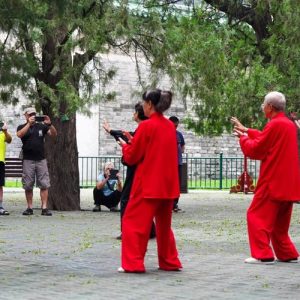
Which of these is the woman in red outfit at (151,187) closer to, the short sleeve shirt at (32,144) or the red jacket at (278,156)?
the red jacket at (278,156)

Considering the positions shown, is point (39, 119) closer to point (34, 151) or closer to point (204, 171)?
point (34, 151)

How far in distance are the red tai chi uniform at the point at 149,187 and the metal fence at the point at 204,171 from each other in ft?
86.3

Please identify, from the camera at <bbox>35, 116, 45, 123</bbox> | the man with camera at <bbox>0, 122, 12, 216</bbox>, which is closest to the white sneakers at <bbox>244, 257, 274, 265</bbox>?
the camera at <bbox>35, 116, 45, 123</bbox>

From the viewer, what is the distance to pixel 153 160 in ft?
36.6

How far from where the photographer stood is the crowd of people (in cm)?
1116

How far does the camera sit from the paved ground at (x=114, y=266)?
31.4ft

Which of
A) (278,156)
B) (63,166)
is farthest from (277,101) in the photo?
(63,166)

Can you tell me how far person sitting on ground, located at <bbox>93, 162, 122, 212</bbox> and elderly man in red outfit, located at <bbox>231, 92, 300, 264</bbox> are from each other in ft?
30.3

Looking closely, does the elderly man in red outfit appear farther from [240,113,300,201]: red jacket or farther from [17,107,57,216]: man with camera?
[17,107,57,216]: man with camera

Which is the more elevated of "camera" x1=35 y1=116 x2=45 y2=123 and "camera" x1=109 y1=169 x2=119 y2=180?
"camera" x1=35 y1=116 x2=45 y2=123

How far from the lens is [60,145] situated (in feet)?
74.5

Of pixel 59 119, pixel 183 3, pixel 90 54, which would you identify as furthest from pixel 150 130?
pixel 183 3

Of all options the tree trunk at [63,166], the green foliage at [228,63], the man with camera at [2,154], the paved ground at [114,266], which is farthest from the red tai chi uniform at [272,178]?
the tree trunk at [63,166]

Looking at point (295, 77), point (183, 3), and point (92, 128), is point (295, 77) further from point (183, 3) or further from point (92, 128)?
point (92, 128)
